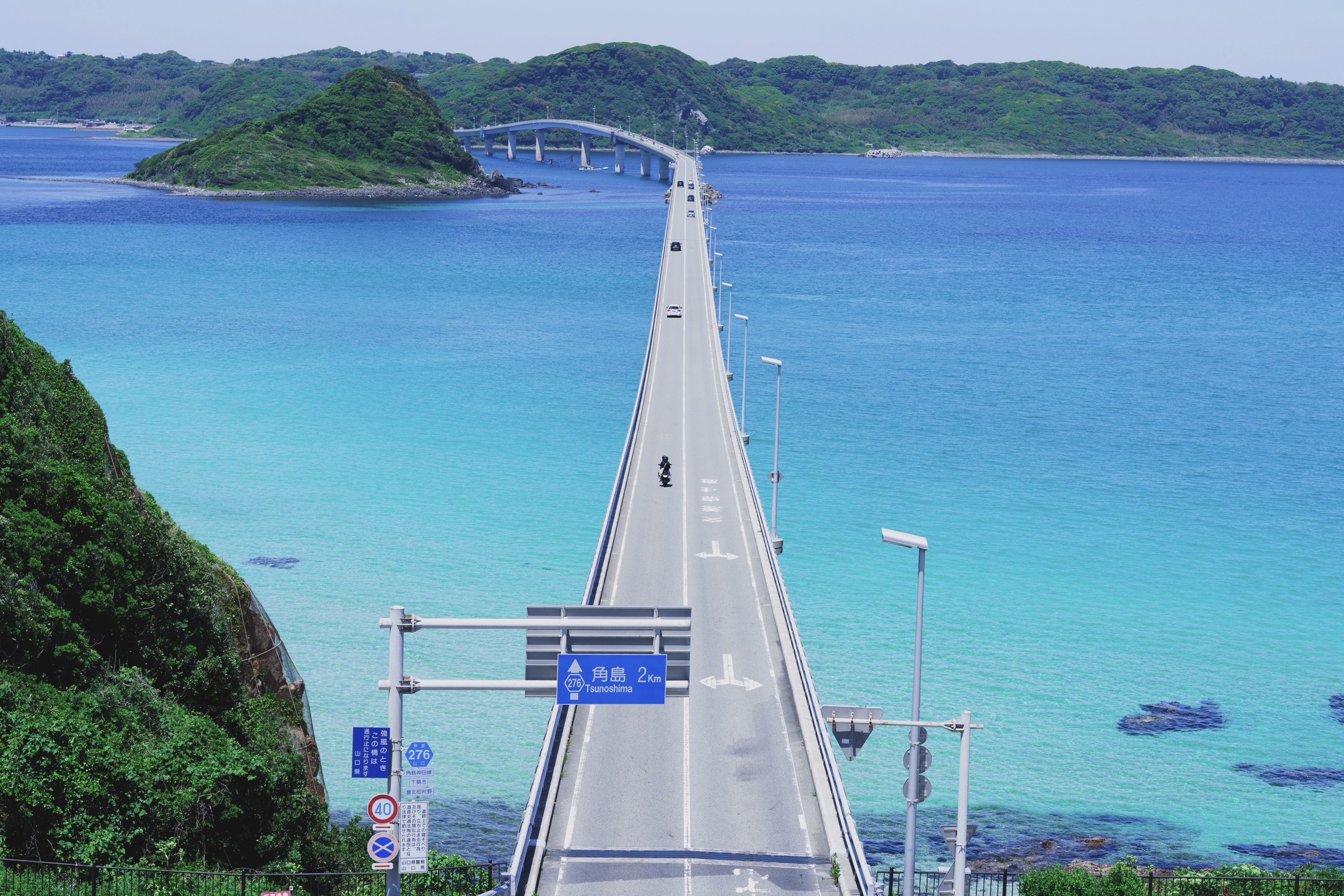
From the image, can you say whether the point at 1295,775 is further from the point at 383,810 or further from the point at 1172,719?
the point at 383,810

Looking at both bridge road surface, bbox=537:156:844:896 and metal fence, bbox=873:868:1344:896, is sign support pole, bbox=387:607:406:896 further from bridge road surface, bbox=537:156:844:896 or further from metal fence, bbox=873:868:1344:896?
metal fence, bbox=873:868:1344:896

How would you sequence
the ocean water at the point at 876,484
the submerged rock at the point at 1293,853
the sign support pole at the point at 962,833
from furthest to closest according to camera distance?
the ocean water at the point at 876,484 < the submerged rock at the point at 1293,853 < the sign support pole at the point at 962,833

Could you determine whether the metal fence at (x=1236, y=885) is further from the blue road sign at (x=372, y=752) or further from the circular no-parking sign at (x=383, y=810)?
the blue road sign at (x=372, y=752)

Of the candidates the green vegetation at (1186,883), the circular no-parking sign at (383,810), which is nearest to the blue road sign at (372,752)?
the circular no-parking sign at (383,810)

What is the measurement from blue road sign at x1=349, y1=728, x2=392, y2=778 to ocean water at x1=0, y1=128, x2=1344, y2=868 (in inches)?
545

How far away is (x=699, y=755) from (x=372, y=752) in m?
10.6

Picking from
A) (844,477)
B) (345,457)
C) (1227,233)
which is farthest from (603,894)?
(1227,233)

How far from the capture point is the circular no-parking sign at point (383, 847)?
57.2 ft

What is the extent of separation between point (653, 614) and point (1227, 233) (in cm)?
19838

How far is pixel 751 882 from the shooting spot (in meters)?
21.5

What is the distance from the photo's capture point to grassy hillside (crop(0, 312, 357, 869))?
67.8 ft

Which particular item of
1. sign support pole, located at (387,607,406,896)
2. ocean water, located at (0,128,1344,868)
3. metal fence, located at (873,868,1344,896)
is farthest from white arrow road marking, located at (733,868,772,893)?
ocean water, located at (0,128,1344,868)

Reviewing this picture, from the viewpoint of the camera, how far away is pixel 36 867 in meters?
19.2

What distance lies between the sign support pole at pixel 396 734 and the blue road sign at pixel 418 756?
0.26 meters
